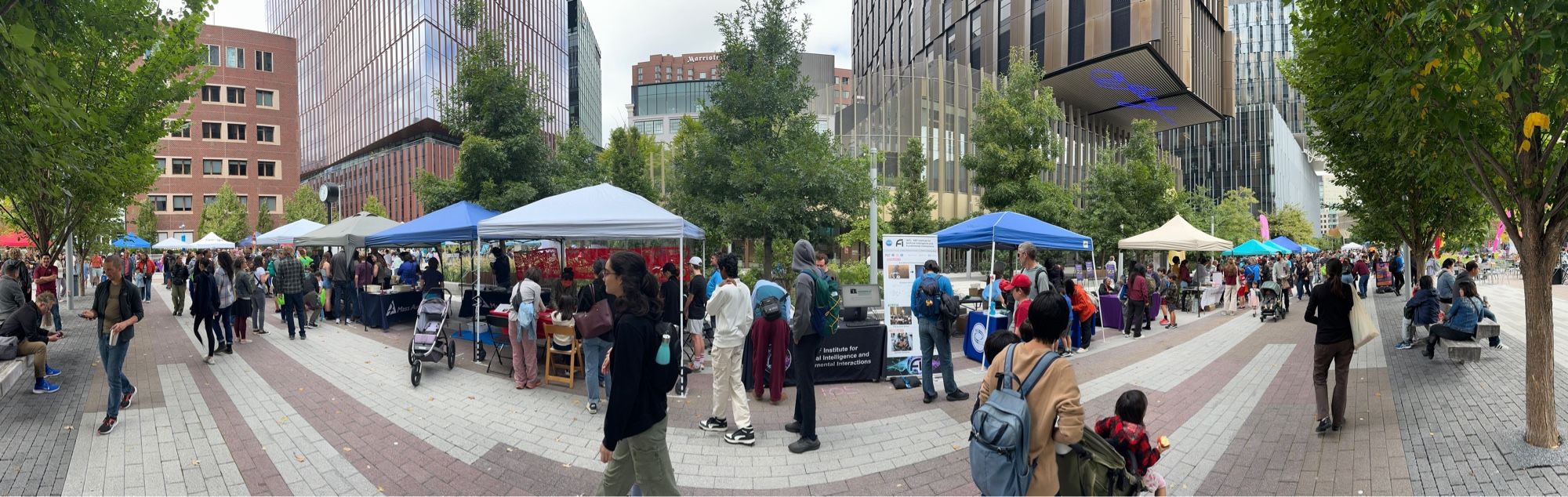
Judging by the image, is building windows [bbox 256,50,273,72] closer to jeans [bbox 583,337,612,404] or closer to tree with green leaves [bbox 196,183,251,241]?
tree with green leaves [bbox 196,183,251,241]

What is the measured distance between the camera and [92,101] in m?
10.9

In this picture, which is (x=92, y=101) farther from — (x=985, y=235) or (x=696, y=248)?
(x=985, y=235)

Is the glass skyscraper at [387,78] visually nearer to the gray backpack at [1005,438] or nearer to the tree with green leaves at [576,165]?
the tree with green leaves at [576,165]

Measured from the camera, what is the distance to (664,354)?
10.7 ft

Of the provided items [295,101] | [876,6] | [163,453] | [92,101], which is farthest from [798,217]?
[295,101]

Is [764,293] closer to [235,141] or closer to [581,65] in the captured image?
[235,141]

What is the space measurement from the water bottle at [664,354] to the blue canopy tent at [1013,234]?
7.85 meters

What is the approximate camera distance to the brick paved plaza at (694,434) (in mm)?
4555

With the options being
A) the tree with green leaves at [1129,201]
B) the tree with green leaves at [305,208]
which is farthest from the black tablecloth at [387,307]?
the tree with green leaves at [305,208]

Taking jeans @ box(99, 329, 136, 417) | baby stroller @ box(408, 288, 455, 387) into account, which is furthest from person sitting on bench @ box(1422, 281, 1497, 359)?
jeans @ box(99, 329, 136, 417)

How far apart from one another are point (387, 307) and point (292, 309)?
1.48 meters

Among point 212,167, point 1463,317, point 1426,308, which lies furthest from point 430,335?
point 212,167

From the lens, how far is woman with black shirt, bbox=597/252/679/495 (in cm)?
316

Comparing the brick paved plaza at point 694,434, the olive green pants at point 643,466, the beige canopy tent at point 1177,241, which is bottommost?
the brick paved plaza at point 694,434
